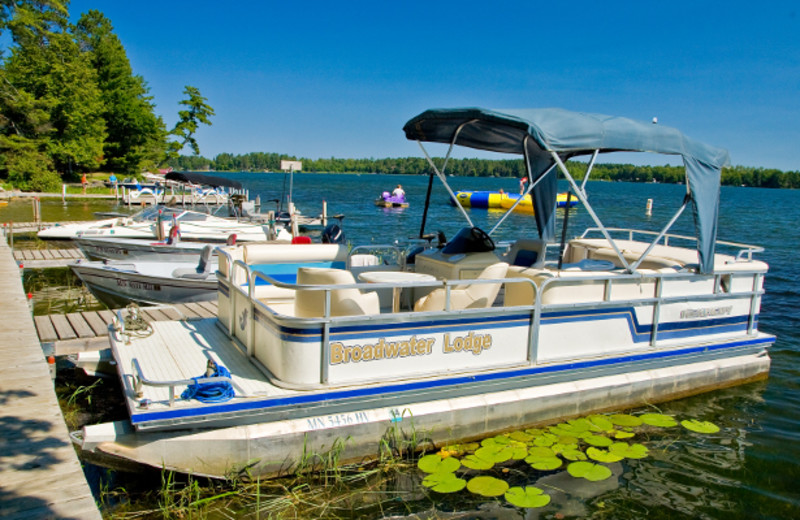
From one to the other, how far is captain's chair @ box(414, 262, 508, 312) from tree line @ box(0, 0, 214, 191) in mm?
47525

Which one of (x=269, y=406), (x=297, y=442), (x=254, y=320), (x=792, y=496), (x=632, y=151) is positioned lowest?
(x=792, y=496)

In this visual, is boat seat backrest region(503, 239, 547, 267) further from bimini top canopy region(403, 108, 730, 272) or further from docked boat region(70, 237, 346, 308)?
docked boat region(70, 237, 346, 308)

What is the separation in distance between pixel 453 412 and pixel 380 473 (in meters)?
1.02

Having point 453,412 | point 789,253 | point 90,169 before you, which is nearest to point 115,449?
point 453,412

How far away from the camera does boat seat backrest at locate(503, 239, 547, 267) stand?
8492mm

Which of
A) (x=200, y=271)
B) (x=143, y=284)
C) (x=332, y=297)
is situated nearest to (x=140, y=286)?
(x=143, y=284)

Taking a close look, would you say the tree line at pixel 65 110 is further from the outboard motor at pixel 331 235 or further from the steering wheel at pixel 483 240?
the steering wheel at pixel 483 240

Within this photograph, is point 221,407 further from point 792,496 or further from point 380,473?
point 792,496

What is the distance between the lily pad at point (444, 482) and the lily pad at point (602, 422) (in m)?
2.19

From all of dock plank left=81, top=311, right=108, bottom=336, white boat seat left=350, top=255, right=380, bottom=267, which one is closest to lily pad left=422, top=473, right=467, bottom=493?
white boat seat left=350, top=255, right=380, bottom=267

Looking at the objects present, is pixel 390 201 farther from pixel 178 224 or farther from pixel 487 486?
pixel 487 486

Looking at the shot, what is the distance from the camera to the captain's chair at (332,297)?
6.07 m

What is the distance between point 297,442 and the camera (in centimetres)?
570

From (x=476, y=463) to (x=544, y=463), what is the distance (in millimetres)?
771
